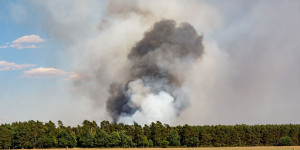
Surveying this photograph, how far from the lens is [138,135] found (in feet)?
452

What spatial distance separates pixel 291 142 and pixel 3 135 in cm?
10718

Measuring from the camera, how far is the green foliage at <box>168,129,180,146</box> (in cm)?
14100

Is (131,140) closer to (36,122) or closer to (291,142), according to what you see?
(36,122)

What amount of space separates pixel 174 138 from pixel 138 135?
45.3 ft

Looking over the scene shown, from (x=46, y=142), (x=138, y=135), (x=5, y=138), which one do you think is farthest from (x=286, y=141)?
(x=5, y=138)

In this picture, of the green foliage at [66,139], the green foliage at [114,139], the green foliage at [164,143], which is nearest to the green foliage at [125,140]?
the green foliage at [114,139]

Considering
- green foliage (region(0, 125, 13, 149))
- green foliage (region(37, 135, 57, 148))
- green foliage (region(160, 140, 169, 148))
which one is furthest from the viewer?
green foliage (region(160, 140, 169, 148))

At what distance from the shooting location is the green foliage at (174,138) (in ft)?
463

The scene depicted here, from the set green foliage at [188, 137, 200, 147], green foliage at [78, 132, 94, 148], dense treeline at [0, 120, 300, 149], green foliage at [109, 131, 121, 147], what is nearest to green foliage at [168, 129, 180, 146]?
dense treeline at [0, 120, 300, 149]

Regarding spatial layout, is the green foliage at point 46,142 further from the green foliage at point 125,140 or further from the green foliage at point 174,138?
the green foliage at point 174,138

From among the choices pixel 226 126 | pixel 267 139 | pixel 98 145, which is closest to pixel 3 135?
pixel 98 145

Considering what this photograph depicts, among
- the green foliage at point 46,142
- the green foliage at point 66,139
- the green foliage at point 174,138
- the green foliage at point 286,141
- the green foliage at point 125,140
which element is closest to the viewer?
the green foliage at point 66,139

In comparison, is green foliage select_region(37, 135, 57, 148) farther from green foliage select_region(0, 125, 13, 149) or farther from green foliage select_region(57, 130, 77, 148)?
green foliage select_region(0, 125, 13, 149)

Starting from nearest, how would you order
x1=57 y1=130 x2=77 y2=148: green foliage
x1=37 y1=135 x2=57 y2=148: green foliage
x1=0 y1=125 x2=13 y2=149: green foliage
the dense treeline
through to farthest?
x1=0 y1=125 x2=13 y2=149: green foliage, x1=57 y1=130 x2=77 y2=148: green foliage, x1=37 y1=135 x2=57 y2=148: green foliage, the dense treeline
